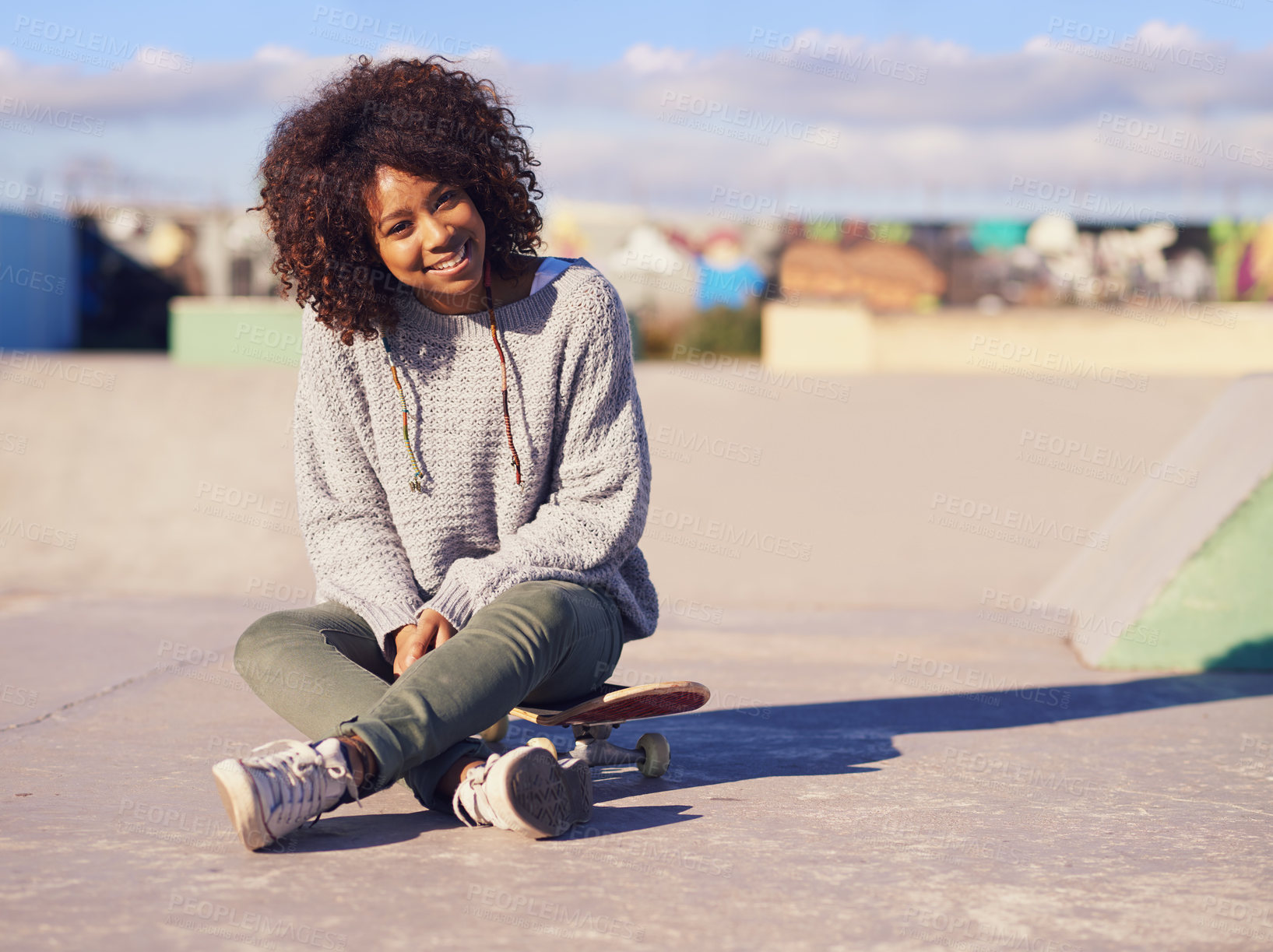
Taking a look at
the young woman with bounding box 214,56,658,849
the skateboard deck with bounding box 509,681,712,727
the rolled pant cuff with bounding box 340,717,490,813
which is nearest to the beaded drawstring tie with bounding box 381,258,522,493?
the young woman with bounding box 214,56,658,849

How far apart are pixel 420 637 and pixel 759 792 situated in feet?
2.70

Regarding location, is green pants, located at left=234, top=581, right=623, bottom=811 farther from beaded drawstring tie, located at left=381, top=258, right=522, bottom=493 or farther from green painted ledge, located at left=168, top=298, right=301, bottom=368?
green painted ledge, located at left=168, top=298, right=301, bottom=368

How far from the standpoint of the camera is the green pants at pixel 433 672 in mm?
2154

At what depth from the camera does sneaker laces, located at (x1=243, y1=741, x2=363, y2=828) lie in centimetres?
205

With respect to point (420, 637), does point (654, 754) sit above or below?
below

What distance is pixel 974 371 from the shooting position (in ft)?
50.8

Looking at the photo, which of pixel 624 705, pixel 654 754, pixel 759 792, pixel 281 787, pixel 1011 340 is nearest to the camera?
pixel 281 787

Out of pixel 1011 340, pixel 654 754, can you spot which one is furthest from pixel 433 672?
pixel 1011 340

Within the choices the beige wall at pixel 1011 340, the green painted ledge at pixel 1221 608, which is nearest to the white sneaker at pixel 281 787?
the green painted ledge at pixel 1221 608

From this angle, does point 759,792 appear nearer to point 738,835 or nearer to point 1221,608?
point 738,835

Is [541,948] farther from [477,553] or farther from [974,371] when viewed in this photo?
[974,371]

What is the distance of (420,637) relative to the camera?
2.42 metres

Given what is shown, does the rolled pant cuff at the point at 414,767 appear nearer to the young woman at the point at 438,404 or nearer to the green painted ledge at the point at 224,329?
the young woman at the point at 438,404

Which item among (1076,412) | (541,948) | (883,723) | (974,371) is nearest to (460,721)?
(541,948)
